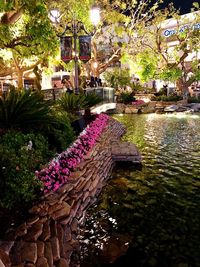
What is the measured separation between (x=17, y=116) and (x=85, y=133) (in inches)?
152

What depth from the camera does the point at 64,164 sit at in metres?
7.93

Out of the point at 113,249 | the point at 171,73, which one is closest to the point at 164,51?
the point at 171,73

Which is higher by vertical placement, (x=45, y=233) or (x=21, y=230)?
(x=21, y=230)

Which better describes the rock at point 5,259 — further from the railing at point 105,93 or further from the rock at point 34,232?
the railing at point 105,93

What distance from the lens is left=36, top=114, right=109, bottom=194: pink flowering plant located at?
6.61 m

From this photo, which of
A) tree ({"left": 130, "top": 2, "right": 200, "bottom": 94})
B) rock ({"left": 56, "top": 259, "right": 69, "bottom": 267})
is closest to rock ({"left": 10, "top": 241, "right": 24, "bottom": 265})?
rock ({"left": 56, "top": 259, "right": 69, "bottom": 267})

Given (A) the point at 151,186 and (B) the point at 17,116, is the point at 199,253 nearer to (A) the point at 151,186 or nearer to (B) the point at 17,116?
(A) the point at 151,186

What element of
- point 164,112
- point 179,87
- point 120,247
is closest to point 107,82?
point 179,87

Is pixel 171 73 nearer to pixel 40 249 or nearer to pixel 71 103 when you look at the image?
pixel 71 103

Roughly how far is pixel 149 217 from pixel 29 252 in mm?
3119

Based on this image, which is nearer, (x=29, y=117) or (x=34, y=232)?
(x=34, y=232)

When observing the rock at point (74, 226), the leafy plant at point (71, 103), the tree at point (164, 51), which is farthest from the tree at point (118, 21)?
the rock at point (74, 226)

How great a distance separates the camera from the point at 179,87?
34.5 metres

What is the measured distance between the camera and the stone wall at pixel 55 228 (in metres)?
4.38
